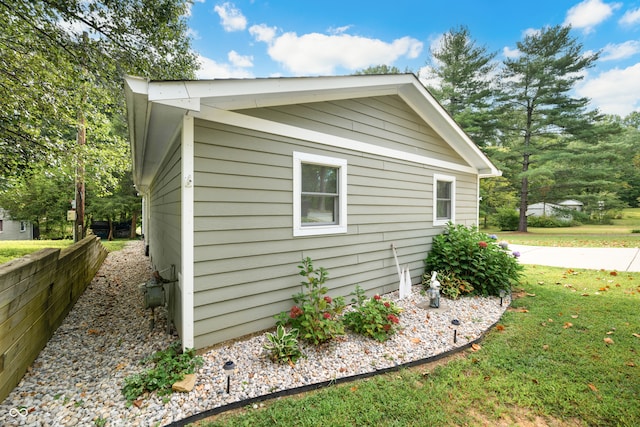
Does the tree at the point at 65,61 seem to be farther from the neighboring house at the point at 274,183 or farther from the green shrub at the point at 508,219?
the green shrub at the point at 508,219

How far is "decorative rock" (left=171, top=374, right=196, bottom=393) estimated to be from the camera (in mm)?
2281

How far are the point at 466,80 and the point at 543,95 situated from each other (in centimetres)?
457

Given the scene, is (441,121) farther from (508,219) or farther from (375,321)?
(508,219)

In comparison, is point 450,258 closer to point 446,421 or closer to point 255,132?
point 446,421

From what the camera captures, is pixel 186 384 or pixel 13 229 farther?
pixel 13 229

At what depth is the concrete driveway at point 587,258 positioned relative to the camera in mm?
7288

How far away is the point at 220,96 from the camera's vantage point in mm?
2764

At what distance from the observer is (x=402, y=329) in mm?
3506

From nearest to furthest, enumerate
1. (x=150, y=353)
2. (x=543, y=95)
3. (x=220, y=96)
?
1. (x=220, y=96)
2. (x=150, y=353)
3. (x=543, y=95)

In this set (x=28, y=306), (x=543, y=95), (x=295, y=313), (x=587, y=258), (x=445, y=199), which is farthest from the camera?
(x=543, y=95)

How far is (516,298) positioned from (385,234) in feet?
8.72

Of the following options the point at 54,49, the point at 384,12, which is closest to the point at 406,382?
the point at 54,49

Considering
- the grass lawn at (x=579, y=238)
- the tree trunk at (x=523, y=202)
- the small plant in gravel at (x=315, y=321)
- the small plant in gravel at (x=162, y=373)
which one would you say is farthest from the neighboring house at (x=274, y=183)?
the tree trunk at (x=523, y=202)

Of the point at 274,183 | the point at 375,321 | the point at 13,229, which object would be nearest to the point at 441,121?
the point at 274,183
